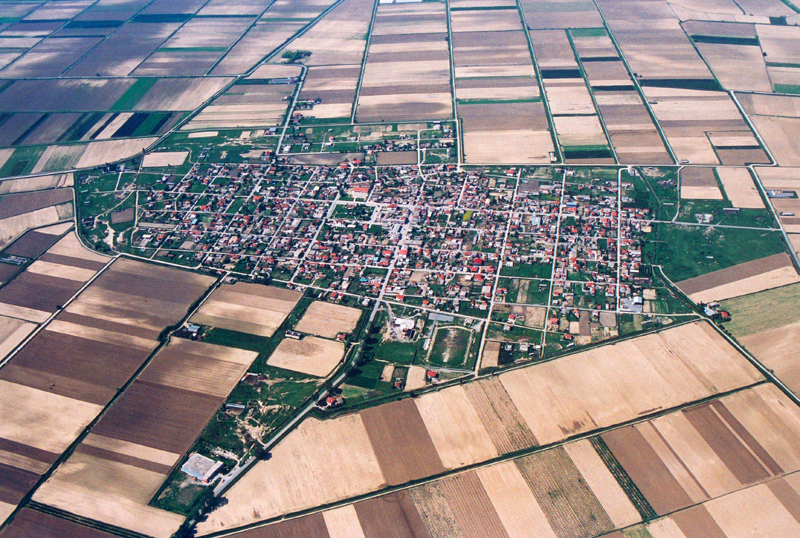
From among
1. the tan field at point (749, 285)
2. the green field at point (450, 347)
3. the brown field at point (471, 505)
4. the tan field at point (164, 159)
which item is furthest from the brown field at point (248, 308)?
the tan field at point (749, 285)

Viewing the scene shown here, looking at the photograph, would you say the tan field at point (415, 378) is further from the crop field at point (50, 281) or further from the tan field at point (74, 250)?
the tan field at point (74, 250)

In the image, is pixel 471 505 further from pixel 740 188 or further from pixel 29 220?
pixel 29 220

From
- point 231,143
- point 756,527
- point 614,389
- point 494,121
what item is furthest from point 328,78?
point 756,527

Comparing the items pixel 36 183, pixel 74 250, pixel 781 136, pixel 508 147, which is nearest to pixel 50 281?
pixel 74 250

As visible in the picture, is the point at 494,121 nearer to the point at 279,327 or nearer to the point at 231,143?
the point at 231,143

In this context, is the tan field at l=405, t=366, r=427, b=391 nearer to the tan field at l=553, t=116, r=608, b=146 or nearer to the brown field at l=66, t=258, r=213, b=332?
the brown field at l=66, t=258, r=213, b=332

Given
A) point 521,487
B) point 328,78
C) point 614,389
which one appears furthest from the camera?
point 328,78
